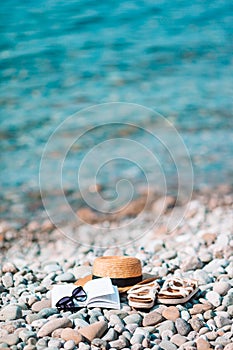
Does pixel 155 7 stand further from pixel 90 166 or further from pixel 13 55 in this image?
pixel 90 166

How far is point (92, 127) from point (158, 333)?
326 centimetres

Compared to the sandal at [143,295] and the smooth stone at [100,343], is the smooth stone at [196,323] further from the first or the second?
Answer: the smooth stone at [100,343]

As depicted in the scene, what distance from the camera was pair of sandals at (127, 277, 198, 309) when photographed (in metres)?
2.44

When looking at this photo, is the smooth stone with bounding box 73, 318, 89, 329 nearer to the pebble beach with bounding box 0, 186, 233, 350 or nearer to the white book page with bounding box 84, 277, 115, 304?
the pebble beach with bounding box 0, 186, 233, 350

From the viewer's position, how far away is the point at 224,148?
16.3ft

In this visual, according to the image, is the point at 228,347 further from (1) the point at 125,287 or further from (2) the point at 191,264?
(2) the point at 191,264

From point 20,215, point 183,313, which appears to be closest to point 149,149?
point 20,215

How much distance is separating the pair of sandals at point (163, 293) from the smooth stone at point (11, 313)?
0.39 meters

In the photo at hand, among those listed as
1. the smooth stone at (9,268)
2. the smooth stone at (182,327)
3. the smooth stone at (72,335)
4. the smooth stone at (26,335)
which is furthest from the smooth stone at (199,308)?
the smooth stone at (9,268)

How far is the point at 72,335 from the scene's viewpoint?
2.21m

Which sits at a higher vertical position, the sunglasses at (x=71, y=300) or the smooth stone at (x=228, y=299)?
the sunglasses at (x=71, y=300)

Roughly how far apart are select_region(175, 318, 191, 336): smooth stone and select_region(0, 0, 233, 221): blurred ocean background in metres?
1.95

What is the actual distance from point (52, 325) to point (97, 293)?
25 cm

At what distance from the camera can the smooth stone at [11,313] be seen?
2.40m
